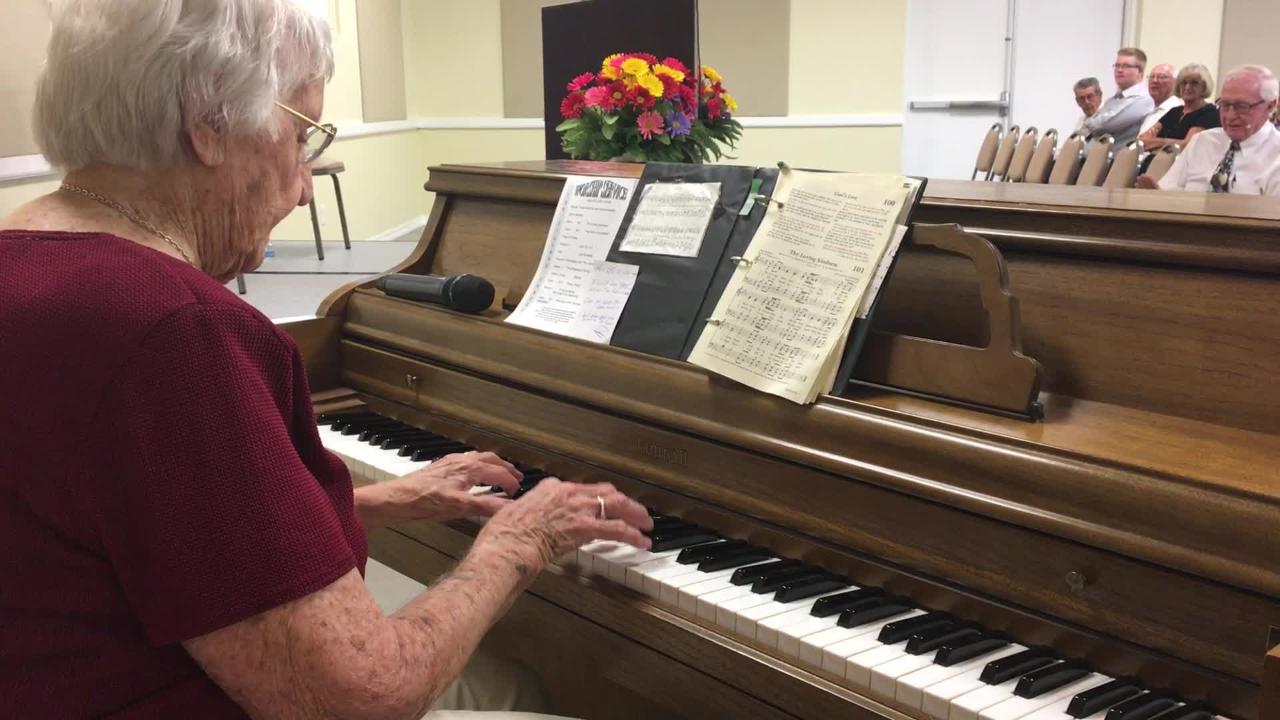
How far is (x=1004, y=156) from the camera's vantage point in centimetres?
786

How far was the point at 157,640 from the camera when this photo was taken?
1050 mm

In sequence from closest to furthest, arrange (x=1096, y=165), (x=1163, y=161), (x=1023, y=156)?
(x=1163, y=161) < (x=1096, y=165) < (x=1023, y=156)

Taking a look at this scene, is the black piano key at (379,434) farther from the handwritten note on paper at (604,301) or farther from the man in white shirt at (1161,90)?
the man in white shirt at (1161,90)

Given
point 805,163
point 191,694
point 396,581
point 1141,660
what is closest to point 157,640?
point 191,694

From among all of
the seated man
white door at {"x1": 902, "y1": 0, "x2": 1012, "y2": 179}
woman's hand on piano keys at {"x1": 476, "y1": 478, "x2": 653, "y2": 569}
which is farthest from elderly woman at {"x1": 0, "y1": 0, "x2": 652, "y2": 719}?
white door at {"x1": 902, "y1": 0, "x2": 1012, "y2": 179}

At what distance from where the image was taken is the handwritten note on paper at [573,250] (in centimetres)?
209

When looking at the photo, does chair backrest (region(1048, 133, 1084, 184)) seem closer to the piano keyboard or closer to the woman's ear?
the piano keyboard

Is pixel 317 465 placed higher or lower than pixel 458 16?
lower

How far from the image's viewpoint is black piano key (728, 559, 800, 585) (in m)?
1.53

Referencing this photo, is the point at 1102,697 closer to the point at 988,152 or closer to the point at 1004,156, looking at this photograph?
the point at 1004,156

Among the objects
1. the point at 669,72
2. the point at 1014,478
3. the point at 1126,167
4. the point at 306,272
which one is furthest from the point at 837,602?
the point at 306,272

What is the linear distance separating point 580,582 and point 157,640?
714 millimetres

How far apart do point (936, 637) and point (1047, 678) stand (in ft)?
0.46

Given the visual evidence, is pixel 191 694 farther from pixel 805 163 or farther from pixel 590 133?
pixel 805 163
